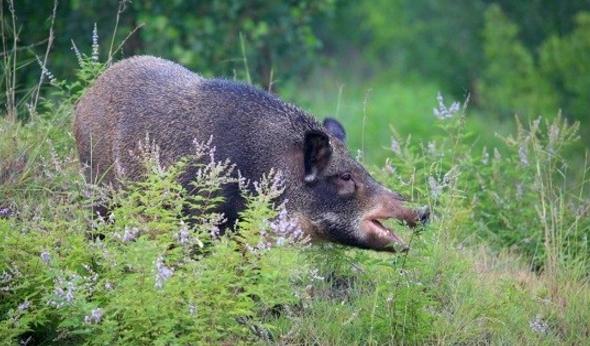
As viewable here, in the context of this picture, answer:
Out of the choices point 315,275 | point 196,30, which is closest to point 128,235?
point 315,275

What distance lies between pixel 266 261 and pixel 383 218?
4.85 ft

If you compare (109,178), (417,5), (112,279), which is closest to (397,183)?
(109,178)

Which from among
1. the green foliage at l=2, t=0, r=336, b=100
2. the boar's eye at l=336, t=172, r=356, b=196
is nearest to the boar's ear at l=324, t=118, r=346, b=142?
the boar's eye at l=336, t=172, r=356, b=196

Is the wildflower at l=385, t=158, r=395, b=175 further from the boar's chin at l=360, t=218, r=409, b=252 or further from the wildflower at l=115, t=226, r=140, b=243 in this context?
the wildflower at l=115, t=226, r=140, b=243

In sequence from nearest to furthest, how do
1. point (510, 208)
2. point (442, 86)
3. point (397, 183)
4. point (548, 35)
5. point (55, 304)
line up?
point (55, 304), point (397, 183), point (510, 208), point (548, 35), point (442, 86)

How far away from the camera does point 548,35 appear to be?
29.9 metres

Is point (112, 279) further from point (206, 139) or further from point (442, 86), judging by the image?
point (442, 86)

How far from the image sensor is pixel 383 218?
7910mm

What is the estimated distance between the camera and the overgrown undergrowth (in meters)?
6.45

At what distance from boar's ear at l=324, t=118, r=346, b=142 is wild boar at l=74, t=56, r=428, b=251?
0.02 m

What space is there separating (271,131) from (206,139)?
1.43 ft

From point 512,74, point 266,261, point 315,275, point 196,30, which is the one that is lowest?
point 512,74

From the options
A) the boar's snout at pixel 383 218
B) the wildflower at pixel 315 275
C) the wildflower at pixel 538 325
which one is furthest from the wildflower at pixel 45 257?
the wildflower at pixel 538 325

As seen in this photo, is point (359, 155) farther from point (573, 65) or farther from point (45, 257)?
point (573, 65)
